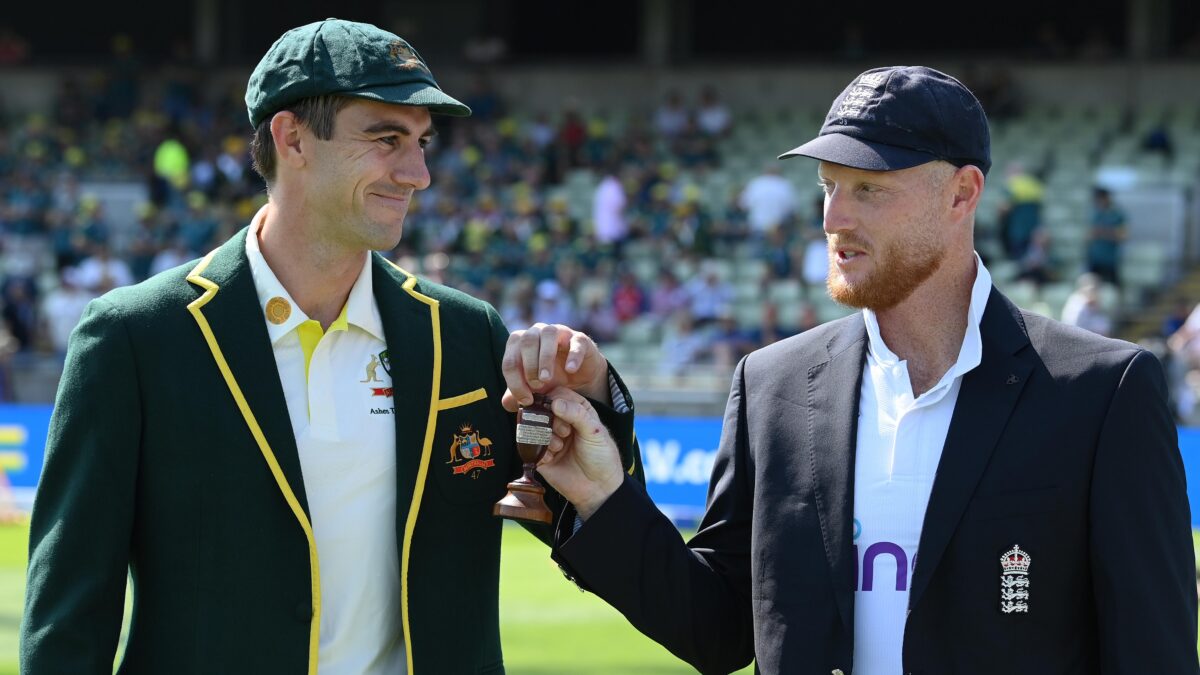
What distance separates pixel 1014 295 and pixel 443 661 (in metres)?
16.0

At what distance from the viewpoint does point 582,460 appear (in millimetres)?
3406

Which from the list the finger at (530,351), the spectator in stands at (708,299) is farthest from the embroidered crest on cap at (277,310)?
the spectator in stands at (708,299)

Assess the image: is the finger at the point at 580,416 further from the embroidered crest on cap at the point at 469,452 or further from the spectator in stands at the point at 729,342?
the spectator in stands at the point at 729,342

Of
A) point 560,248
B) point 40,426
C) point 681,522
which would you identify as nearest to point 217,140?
point 560,248

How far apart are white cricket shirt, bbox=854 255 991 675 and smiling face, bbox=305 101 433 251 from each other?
3.48ft

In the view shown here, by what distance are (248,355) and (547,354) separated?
604 millimetres

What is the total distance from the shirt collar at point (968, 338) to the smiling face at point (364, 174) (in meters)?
1.00

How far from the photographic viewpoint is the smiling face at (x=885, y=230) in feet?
10.6

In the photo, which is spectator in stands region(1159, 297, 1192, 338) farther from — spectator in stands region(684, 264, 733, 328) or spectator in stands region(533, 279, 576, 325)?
spectator in stands region(533, 279, 576, 325)

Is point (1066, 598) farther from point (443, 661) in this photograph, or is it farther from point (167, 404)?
point (167, 404)

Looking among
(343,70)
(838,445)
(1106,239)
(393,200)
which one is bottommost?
(838,445)

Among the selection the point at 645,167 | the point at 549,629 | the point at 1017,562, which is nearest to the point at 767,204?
the point at 645,167

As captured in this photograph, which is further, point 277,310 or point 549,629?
point 549,629

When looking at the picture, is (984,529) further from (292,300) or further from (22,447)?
(22,447)
